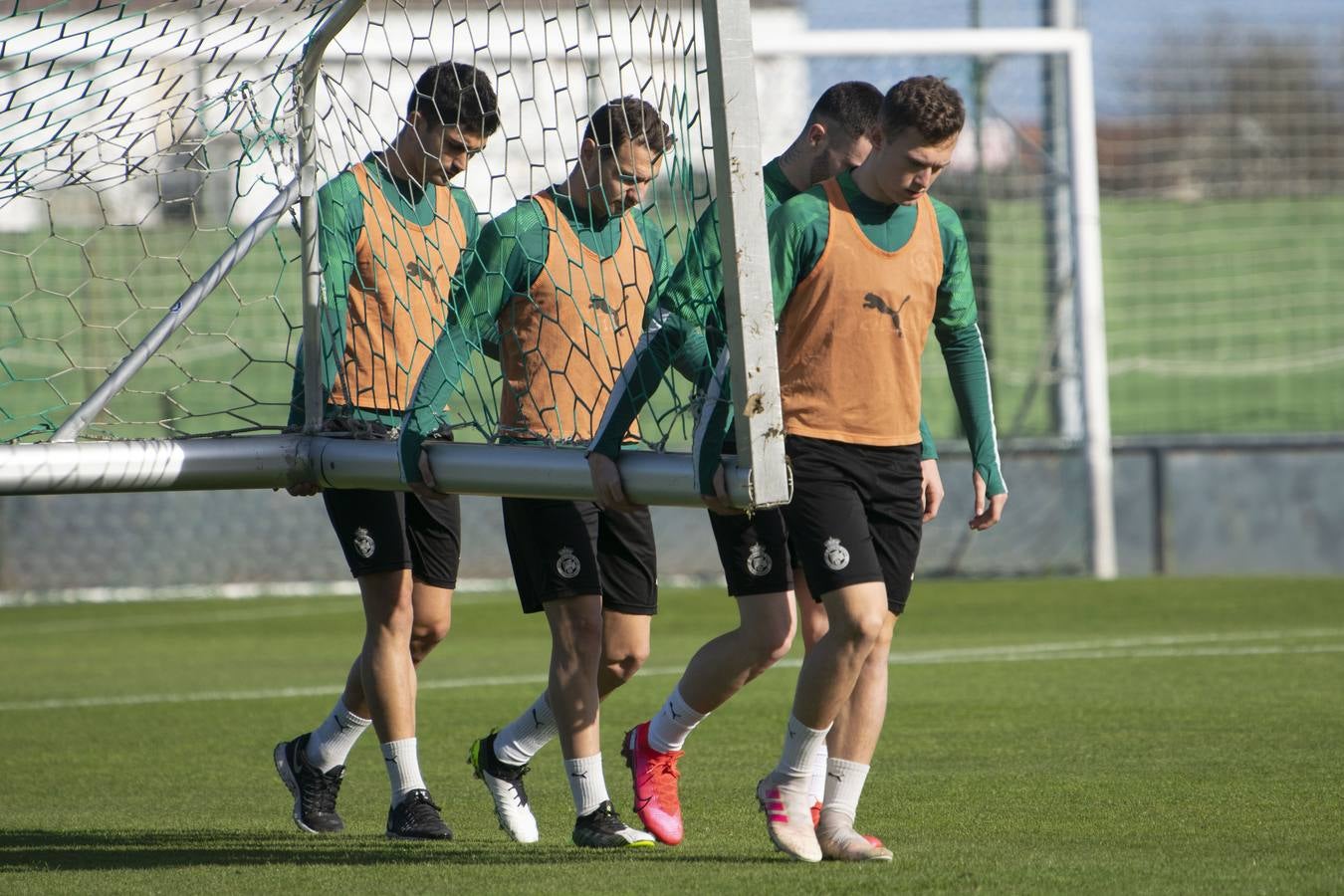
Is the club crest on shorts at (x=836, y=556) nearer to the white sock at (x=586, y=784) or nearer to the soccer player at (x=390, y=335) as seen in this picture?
the white sock at (x=586, y=784)

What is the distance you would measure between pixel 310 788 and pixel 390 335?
55.8 inches

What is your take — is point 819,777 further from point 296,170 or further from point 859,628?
point 296,170

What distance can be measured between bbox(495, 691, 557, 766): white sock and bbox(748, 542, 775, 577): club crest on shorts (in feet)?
3.06

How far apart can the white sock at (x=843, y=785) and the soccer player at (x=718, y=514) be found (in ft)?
1.30

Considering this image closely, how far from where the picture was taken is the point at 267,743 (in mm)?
7488

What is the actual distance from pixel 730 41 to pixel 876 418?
45.9 inches

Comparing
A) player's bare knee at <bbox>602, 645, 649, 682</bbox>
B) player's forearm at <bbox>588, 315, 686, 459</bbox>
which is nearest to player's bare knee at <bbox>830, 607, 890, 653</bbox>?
player's forearm at <bbox>588, 315, 686, 459</bbox>

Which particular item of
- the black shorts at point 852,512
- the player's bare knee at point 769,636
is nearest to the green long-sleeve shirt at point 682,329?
the black shorts at point 852,512

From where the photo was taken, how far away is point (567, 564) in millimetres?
5219

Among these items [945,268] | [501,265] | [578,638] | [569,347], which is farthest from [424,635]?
[945,268]

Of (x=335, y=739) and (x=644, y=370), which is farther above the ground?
(x=644, y=370)

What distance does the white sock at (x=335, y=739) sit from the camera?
19.2 ft

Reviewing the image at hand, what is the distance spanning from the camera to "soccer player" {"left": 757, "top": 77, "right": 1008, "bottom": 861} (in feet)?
15.3

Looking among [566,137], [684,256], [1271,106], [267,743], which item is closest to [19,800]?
[267,743]
